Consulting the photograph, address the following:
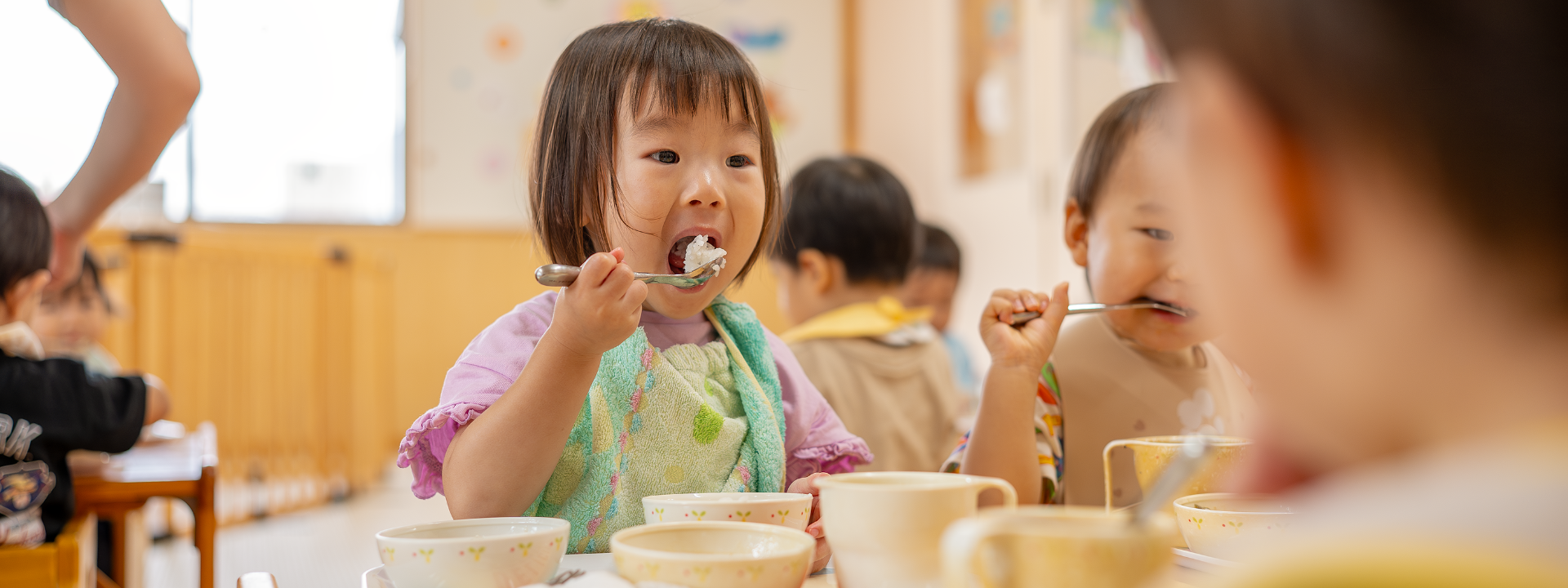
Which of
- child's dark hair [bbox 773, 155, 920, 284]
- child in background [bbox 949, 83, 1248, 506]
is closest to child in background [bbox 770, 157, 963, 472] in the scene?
child's dark hair [bbox 773, 155, 920, 284]

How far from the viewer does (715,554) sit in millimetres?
556

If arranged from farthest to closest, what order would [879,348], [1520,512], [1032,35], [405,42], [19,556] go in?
[405,42], [1032,35], [879,348], [19,556], [1520,512]

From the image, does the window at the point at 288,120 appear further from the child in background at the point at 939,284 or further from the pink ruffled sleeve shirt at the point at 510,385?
the pink ruffled sleeve shirt at the point at 510,385

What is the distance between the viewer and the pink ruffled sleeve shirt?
756mm

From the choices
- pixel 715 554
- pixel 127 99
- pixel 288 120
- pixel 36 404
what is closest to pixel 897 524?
pixel 715 554

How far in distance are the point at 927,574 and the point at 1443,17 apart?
330mm

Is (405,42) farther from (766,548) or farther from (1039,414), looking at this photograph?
(766,548)

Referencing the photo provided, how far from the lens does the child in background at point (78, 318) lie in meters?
2.33

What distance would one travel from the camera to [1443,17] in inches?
10.2

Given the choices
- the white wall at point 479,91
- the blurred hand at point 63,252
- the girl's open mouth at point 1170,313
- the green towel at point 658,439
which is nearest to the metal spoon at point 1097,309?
the girl's open mouth at point 1170,313

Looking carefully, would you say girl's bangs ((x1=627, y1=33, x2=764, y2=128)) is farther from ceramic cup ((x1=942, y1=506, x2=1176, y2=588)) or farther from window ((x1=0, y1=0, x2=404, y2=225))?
window ((x1=0, y1=0, x2=404, y2=225))

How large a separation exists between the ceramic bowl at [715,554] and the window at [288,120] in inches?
162

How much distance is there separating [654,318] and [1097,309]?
1.42ft

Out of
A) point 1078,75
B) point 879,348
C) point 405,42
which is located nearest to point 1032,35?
point 1078,75
